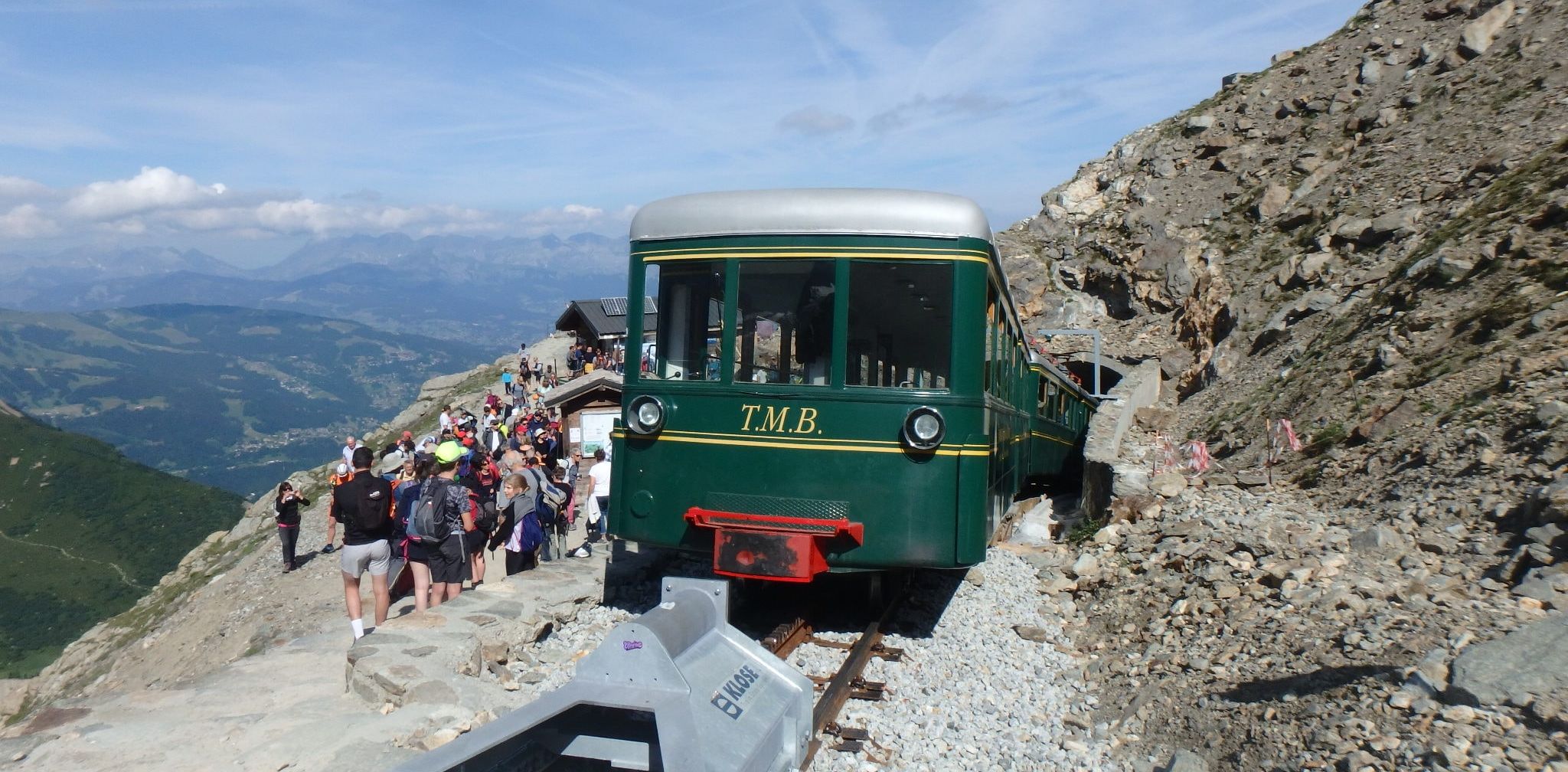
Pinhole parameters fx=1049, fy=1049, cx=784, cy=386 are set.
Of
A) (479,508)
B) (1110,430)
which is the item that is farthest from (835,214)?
(1110,430)

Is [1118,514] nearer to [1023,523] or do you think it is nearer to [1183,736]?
[1023,523]

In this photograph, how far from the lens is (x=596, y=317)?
40.6 meters

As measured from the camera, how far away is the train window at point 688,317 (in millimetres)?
7582

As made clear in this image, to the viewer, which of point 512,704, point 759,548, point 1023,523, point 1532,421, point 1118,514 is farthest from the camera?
point 1023,523

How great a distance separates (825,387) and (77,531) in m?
86.2

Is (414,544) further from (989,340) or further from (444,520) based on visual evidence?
(989,340)

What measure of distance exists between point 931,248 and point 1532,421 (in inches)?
215

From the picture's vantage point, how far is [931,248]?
729 cm

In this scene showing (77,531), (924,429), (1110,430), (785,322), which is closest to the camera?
(924,429)

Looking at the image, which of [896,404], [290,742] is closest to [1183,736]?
[896,404]

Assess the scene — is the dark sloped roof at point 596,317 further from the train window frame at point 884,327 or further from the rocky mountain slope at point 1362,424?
the train window frame at point 884,327

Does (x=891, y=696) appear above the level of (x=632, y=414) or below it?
below

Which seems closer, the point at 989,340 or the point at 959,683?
the point at 959,683

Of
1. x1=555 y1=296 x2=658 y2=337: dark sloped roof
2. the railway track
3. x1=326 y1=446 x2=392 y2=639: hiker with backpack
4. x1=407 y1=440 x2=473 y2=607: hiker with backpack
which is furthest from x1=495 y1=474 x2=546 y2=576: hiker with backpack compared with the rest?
x1=555 y1=296 x2=658 y2=337: dark sloped roof
